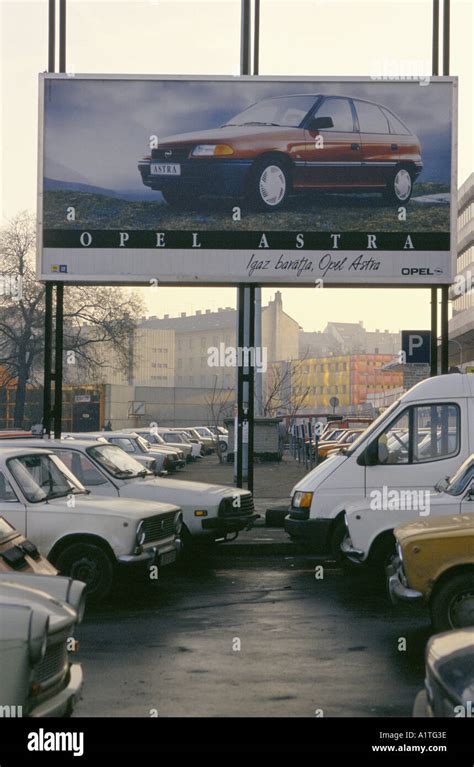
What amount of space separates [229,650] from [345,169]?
12.0 metres

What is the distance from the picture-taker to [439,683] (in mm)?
4695

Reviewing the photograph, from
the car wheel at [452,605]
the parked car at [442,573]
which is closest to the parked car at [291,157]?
the parked car at [442,573]

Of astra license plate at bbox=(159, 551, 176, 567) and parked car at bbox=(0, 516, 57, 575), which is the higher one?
parked car at bbox=(0, 516, 57, 575)

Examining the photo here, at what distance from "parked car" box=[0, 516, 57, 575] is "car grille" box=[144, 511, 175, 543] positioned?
2.56m

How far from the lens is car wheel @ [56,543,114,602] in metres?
10.8

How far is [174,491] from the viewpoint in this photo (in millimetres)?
13164

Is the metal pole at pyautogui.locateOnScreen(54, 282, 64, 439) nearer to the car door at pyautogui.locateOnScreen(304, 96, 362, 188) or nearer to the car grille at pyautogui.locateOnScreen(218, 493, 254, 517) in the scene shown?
the car door at pyautogui.locateOnScreen(304, 96, 362, 188)

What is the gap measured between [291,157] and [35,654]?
14788 mm

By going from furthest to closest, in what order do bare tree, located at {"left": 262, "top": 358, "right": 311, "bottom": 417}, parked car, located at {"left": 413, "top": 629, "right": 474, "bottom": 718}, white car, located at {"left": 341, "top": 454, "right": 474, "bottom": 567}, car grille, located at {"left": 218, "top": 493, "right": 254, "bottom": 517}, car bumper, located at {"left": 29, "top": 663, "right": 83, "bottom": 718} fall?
bare tree, located at {"left": 262, "top": 358, "right": 311, "bottom": 417}, car grille, located at {"left": 218, "top": 493, "right": 254, "bottom": 517}, white car, located at {"left": 341, "top": 454, "right": 474, "bottom": 567}, car bumper, located at {"left": 29, "top": 663, "right": 83, "bottom": 718}, parked car, located at {"left": 413, "top": 629, "right": 474, "bottom": 718}

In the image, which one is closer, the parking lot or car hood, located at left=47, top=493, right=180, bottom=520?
the parking lot

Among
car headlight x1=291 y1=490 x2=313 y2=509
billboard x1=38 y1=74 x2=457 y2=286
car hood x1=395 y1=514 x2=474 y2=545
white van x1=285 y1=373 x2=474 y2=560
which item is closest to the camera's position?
car hood x1=395 y1=514 x2=474 y2=545

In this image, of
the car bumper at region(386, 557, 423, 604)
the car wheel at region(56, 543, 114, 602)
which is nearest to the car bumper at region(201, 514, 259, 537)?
the car wheel at region(56, 543, 114, 602)
